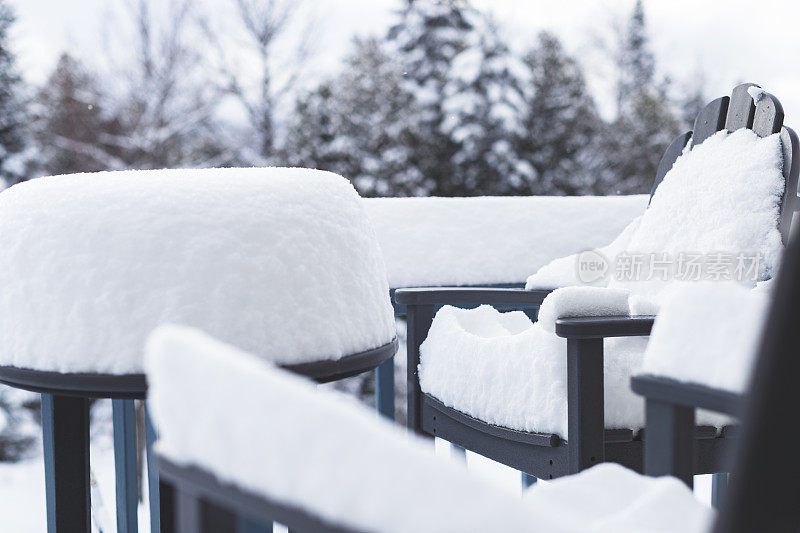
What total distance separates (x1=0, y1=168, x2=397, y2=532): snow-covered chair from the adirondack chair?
39 cm

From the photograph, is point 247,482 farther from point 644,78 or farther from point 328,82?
point 644,78

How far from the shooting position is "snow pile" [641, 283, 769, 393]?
0.60 m

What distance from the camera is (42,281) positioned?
0.98 m

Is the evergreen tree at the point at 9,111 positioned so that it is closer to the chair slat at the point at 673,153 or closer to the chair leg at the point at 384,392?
the chair leg at the point at 384,392

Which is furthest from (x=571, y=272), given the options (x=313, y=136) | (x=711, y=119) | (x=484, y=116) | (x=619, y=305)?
(x=484, y=116)

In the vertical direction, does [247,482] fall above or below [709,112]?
below

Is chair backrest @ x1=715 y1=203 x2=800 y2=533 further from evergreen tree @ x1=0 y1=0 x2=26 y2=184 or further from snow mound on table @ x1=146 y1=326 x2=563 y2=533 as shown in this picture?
evergreen tree @ x1=0 y1=0 x2=26 y2=184

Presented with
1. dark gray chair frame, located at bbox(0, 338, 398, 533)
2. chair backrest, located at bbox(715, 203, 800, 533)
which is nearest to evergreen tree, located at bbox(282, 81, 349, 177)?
dark gray chair frame, located at bbox(0, 338, 398, 533)

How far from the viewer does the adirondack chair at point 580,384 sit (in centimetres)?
127

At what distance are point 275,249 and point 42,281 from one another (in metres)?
0.29

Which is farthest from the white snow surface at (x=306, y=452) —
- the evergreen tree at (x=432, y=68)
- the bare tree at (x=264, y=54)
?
the bare tree at (x=264, y=54)

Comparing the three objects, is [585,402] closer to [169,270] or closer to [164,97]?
[169,270]

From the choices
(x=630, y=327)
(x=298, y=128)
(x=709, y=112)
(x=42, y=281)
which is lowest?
(x=630, y=327)

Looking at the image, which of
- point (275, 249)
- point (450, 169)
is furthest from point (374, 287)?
point (450, 169)
